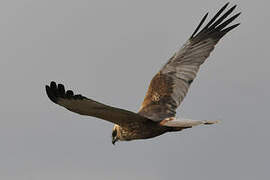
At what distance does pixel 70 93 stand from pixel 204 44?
531cm

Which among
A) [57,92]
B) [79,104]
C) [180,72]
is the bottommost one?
[79,104]

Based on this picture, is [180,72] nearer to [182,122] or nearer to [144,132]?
[144,132]

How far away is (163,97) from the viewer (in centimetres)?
1195

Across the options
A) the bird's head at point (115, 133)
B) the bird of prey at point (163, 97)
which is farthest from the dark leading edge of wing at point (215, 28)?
the bird's head at point (115, 133)

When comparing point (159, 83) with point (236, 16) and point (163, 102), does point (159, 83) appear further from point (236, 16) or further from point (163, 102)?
point (236, 16)

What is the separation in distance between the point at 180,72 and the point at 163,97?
0.93 meters

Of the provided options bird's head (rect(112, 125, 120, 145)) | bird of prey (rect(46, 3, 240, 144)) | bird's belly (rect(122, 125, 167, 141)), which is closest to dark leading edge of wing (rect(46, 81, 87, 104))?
bird of prey (rect(46, 3, 240, 144))

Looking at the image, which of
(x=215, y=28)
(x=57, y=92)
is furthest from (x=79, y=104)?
(x=215, y=28)

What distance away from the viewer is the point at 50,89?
9070 millimetres

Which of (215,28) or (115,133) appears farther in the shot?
(215,28)

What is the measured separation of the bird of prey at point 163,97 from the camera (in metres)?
9.10

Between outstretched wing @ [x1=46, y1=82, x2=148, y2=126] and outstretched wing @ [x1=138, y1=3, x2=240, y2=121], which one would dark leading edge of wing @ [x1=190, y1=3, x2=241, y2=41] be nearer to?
outstretched wing @ [x1=138, y1=3, x2=240, y2=121]

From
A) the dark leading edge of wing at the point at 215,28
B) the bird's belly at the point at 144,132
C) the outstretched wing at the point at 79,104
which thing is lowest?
the bird's belly at the point at 144,132

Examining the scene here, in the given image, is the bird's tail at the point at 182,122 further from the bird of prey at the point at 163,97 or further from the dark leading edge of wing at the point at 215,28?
the dark leading edge of wing at the point at 215,28
